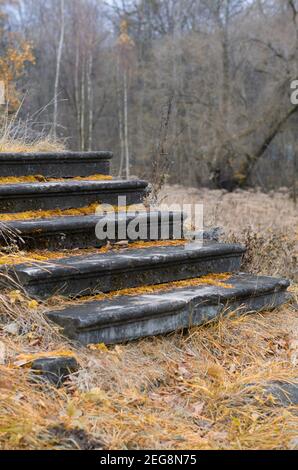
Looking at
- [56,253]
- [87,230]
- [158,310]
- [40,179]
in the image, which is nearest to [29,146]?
[40,179]

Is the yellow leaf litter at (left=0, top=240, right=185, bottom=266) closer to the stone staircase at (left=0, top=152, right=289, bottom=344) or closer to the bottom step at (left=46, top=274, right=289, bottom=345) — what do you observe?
the stone staircase at (left=0, top=152, right=289, bottom=344)

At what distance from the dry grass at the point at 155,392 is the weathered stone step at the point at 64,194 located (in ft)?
3.32

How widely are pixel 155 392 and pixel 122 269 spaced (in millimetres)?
900

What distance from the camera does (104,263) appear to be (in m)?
3.54

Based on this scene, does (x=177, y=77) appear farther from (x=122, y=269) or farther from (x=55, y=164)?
(x=122, y=269)

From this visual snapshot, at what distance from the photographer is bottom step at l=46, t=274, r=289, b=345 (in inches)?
121

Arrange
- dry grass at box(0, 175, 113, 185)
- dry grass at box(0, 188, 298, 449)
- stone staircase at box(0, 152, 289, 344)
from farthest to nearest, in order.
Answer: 1. dry grass at box(0, 175, 113, 185)
2. stone staircase at box(0, 152, 289, 344)
3. dry grass at box(0, 188, 298, 449)

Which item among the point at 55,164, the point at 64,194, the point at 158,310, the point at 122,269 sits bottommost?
the point at 158,310

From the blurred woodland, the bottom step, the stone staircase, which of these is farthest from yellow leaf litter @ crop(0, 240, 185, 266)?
the blurred woodland

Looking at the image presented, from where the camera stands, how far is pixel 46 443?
2.31 meters

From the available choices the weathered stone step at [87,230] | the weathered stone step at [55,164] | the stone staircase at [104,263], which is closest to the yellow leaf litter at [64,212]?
the stone staircase at [104,263]

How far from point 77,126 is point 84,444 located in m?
24.0

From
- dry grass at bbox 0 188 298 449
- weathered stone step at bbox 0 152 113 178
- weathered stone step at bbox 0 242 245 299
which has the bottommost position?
dry grass at bbox 0 188 298 449

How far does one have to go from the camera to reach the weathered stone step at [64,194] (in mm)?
4047
